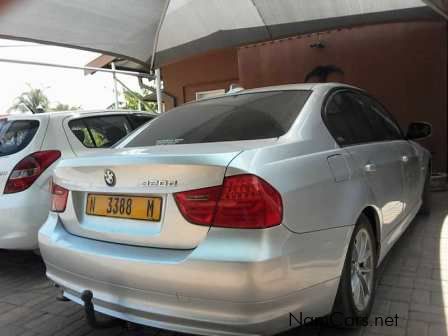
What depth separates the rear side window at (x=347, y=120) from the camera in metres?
2.87

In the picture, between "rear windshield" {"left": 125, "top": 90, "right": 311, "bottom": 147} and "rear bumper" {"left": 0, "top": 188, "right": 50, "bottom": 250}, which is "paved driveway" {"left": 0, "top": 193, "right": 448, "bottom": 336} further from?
"rear windshield" {"left": 125, "top": 90, "right": 311, "bottom": 147}

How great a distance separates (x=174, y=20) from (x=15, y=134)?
4.90 m

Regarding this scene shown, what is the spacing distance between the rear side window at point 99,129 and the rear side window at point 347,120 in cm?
254

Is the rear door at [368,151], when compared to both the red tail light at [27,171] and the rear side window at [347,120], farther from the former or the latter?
the red tail light at [27,171]

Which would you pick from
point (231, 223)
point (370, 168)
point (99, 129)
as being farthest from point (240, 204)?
point (99, 129)

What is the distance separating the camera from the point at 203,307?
6.74 feet

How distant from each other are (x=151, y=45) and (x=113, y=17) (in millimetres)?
1535

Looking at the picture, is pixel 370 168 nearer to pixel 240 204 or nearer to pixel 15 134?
pixel 240 204

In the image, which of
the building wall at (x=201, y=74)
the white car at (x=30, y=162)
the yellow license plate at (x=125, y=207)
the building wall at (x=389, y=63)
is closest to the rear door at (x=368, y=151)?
the yellow license plate at (x=125, y=207)

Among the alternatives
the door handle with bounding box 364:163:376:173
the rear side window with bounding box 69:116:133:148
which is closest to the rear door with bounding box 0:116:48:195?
the rear side window with bounding box 69:116:133:148

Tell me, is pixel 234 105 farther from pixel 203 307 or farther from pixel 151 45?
A: pixel 151 45

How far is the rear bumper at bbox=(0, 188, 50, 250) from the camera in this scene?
3840 millimetres

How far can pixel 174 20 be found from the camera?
27.2 ft

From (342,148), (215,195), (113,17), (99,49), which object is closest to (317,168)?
(342,148)
